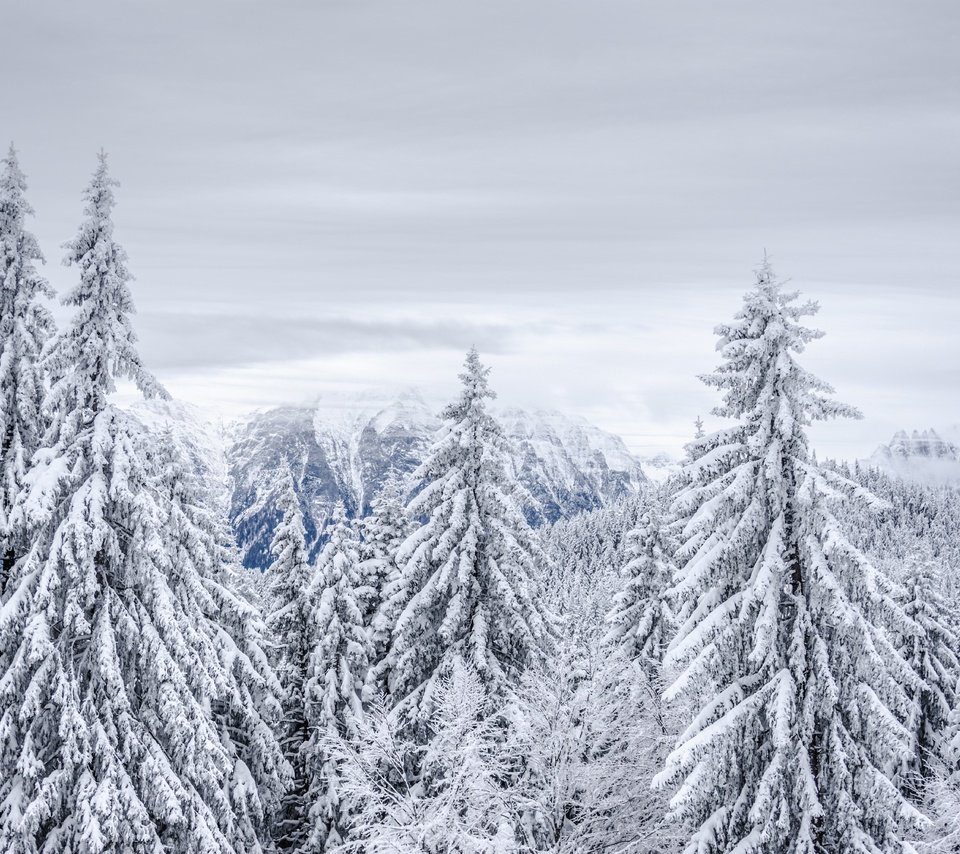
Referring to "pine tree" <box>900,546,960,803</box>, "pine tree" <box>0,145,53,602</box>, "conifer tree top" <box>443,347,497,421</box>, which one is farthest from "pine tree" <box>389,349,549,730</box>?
"pine tree" <box>900,546,960,803</box>

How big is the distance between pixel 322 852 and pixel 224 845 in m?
8.74

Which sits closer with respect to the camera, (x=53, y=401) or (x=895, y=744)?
(x=895, y=744)

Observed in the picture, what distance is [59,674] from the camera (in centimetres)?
1783

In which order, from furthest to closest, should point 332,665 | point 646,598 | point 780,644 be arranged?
point 646,598 < point 332,665 < point 780,644

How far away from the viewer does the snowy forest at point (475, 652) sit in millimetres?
16297

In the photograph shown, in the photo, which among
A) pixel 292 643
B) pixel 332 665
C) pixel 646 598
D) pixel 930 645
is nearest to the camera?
pixel 332 665

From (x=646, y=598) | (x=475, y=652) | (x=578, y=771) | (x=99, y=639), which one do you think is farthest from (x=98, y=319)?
(x=646, y=598)

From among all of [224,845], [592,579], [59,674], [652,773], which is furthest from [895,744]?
[592,579]

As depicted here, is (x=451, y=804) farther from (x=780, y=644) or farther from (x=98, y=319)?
(x=98, y=319)

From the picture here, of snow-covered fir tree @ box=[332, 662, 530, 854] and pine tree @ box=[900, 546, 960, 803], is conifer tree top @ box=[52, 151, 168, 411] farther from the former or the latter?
pine tree @ box=[900, 546, 960, 803]

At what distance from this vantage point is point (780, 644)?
55.4 ft

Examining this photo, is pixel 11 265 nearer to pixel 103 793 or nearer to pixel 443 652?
pixel 103 793

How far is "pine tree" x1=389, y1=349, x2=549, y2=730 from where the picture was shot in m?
22.7

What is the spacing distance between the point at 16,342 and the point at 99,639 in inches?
288
